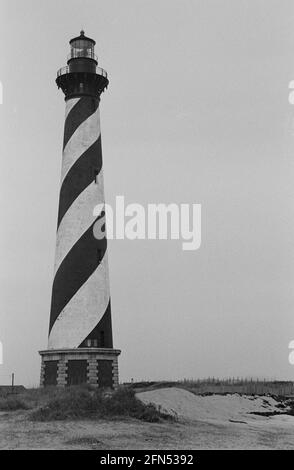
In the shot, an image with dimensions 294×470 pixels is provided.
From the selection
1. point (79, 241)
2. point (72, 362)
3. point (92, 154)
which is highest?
point (92, 154)

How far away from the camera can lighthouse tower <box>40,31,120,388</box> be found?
79.9 ft

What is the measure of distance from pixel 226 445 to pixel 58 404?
5745mm

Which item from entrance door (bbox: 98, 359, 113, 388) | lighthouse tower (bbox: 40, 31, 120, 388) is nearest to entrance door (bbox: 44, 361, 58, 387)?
lighthouse tower (bbox: 40, 31, 120, 388)

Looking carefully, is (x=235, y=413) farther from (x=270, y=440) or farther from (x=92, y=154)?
(x=92, y=154)

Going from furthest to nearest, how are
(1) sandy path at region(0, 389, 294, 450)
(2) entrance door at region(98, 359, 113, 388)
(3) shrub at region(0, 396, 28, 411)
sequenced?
(2) entrance door at region(98, 359, 113, 388)
(3) shrub at region(0, 396, 28, 411)
(1) sandy path at region(0, 389, 294, 450)

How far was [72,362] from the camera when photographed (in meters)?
24.1

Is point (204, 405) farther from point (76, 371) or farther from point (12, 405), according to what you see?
point (12, 405)

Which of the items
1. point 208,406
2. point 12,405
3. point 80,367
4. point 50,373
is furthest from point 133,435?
point 50,373

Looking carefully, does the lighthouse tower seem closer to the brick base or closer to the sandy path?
the brick base

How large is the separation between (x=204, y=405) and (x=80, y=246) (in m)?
8.71

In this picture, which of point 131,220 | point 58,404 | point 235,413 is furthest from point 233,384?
point 58,404

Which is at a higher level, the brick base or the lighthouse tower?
the lighthouse tower

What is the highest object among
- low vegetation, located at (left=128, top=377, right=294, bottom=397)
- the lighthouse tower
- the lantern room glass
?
the lantern room glass

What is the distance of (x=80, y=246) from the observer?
25.4 meters
